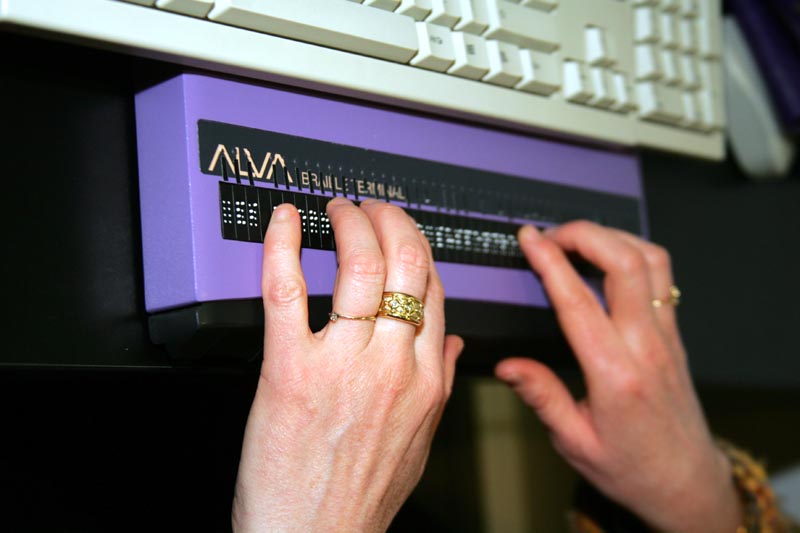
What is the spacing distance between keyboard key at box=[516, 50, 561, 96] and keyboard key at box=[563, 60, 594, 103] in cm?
1

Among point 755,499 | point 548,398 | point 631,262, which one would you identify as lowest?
point 755,499

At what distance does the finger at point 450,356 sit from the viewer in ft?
1.89

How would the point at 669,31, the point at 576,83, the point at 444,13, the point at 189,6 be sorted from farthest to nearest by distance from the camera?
the point at 669,31, the point at 576,83, the point at 444,13, the point at 189,6

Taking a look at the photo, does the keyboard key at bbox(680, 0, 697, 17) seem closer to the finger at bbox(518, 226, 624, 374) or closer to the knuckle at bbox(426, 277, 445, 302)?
the finger at bbox(518, 226, 624, 374)

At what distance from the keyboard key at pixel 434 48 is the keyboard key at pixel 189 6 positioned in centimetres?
15

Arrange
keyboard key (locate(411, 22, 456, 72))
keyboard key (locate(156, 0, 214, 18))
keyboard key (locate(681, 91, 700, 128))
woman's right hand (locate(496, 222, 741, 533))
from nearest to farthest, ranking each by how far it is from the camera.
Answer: keyboard key (locate(156, 0, 214, 18)) < keyboard key (locate(411, 22, 456, 72)) < woman's right hand (locate(496, 222, 741, 533)) < keyboard key (locate(681, 91, 700, 128))

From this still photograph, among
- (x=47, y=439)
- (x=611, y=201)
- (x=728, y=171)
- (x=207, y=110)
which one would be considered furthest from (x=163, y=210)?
(x=728, y=171)

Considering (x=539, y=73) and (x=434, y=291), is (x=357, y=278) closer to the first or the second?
(x=434, y=291)

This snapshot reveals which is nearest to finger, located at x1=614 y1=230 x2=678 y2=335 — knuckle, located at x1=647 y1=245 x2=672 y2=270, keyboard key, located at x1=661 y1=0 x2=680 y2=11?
knuckle, located at x1=647 y1=245 x2=672 y2=270

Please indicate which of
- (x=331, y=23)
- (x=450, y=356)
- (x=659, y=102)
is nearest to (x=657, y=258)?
(x=659, y=102)

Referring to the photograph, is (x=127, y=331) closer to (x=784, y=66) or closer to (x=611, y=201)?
(x=611, y=201)

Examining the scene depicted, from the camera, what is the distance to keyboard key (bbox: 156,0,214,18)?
0.46 meters

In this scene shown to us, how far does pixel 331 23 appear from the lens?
1.70ft

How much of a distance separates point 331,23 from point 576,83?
9.2 inches
